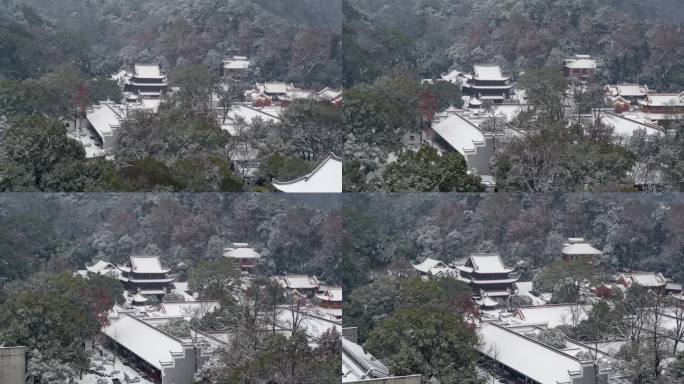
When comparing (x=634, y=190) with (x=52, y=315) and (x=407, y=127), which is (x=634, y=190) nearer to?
(x=407, y=127)

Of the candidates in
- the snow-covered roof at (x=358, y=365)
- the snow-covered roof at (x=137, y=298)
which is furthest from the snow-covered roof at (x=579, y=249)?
the snow-covered roof at (x=137, y=298)

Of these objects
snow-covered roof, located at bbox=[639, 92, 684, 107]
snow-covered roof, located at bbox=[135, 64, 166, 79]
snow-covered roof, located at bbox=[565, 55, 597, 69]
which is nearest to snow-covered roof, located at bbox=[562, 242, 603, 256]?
snow-covered roof, located at bbox=[639, 92, 684, 107]

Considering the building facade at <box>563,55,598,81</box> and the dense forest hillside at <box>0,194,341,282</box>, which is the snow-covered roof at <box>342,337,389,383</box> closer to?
the dense forest hillside at <box>0,194,341,282</box>

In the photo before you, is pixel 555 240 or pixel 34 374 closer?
Answer: pixel 34 374

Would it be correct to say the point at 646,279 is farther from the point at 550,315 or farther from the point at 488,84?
the point at 488,84

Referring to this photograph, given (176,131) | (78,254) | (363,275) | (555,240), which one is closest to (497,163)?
(555,240)

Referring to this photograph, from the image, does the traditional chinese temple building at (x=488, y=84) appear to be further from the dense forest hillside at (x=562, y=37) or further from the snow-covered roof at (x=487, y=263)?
the snow-covered roof at (x=487, y=263)
